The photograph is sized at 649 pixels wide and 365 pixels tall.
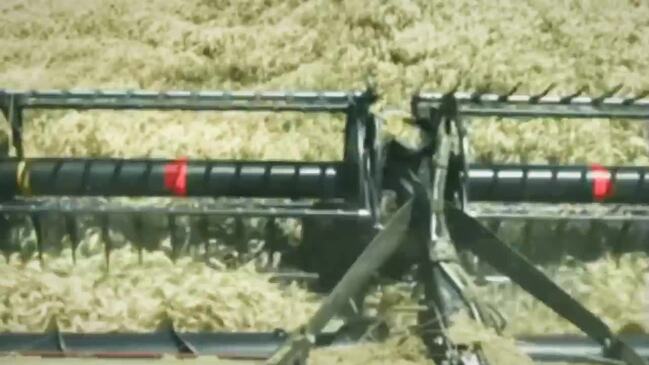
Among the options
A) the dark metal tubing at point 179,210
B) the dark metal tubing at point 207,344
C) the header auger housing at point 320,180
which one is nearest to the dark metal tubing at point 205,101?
the header auger housing at point 320,180

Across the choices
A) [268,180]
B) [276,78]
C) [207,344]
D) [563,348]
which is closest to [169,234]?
[268,180]

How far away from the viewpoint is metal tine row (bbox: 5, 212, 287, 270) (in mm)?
2938

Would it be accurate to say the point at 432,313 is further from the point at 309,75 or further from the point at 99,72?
the point at 99,72

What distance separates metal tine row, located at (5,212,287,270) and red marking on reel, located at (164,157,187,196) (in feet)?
0.32

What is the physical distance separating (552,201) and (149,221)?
1.10 metres


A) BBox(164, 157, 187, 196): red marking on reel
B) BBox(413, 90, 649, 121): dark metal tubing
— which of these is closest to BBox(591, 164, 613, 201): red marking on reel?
BBox(413, 90, 649, 121): dark metal tubing

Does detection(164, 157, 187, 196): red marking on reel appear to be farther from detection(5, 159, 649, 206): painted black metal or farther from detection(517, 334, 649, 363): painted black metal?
detection(517, 334, 649, 363): painted black metal

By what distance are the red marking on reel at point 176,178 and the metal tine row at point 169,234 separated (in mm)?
97

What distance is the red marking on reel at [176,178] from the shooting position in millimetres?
2857

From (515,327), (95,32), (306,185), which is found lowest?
(515,327)

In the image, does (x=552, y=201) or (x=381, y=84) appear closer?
(x=552, y=201)

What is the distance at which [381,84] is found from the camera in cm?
362

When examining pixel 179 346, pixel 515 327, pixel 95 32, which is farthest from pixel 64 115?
pixel 515 327

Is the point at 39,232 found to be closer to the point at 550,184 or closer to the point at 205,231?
the point at 205,231
